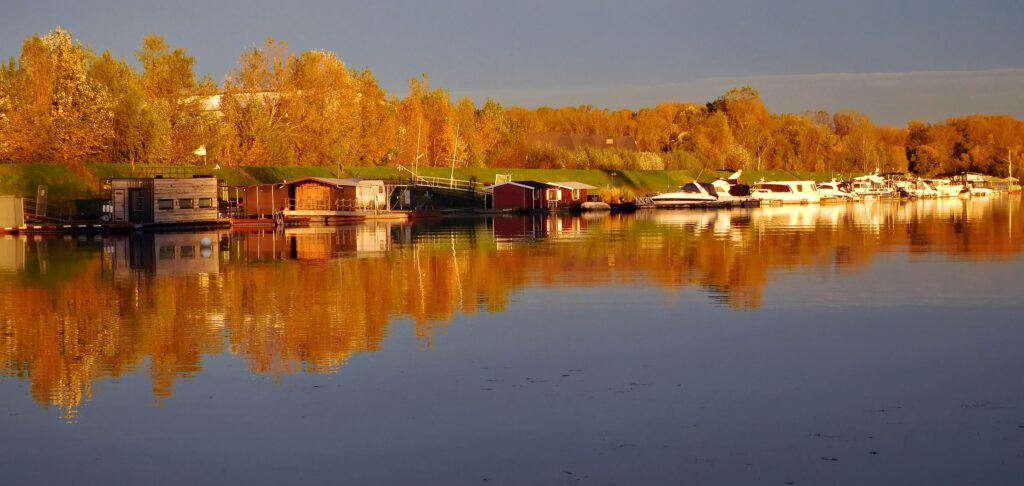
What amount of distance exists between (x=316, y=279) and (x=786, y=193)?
90736mm

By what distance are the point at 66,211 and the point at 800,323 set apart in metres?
58.1

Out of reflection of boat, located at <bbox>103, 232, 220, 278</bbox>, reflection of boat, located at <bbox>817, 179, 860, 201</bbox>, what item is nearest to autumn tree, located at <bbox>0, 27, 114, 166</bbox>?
reflection of boat, located at <bbox>103, 232, 220, 278</bbox>

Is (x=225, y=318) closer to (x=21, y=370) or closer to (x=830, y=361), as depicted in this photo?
(x=21, y=370)

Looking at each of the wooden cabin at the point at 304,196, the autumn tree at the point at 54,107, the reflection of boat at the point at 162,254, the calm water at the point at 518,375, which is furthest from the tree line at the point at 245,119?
the calm water at the point at 518,375

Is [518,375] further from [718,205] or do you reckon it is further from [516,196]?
[718,205]

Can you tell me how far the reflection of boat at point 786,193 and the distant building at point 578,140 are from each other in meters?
43.4

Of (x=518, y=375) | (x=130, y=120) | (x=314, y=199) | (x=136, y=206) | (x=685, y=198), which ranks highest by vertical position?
(x=130, y=120)

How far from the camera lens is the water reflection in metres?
18.6

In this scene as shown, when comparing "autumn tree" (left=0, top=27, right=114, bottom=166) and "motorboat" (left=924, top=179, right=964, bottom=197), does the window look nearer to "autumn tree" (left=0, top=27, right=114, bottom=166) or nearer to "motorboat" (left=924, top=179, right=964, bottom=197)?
"autumn tree" (left=0, top=27, right=114, bottom=166)

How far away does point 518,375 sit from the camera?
53.6 feet

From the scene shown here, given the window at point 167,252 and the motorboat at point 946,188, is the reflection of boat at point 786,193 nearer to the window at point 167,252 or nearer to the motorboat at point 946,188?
the motorboat at point 946,188

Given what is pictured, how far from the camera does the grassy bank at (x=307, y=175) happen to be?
71938mm

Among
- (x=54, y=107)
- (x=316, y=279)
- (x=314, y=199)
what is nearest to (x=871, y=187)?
(x=314, y=199)

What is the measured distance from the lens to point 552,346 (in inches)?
742
